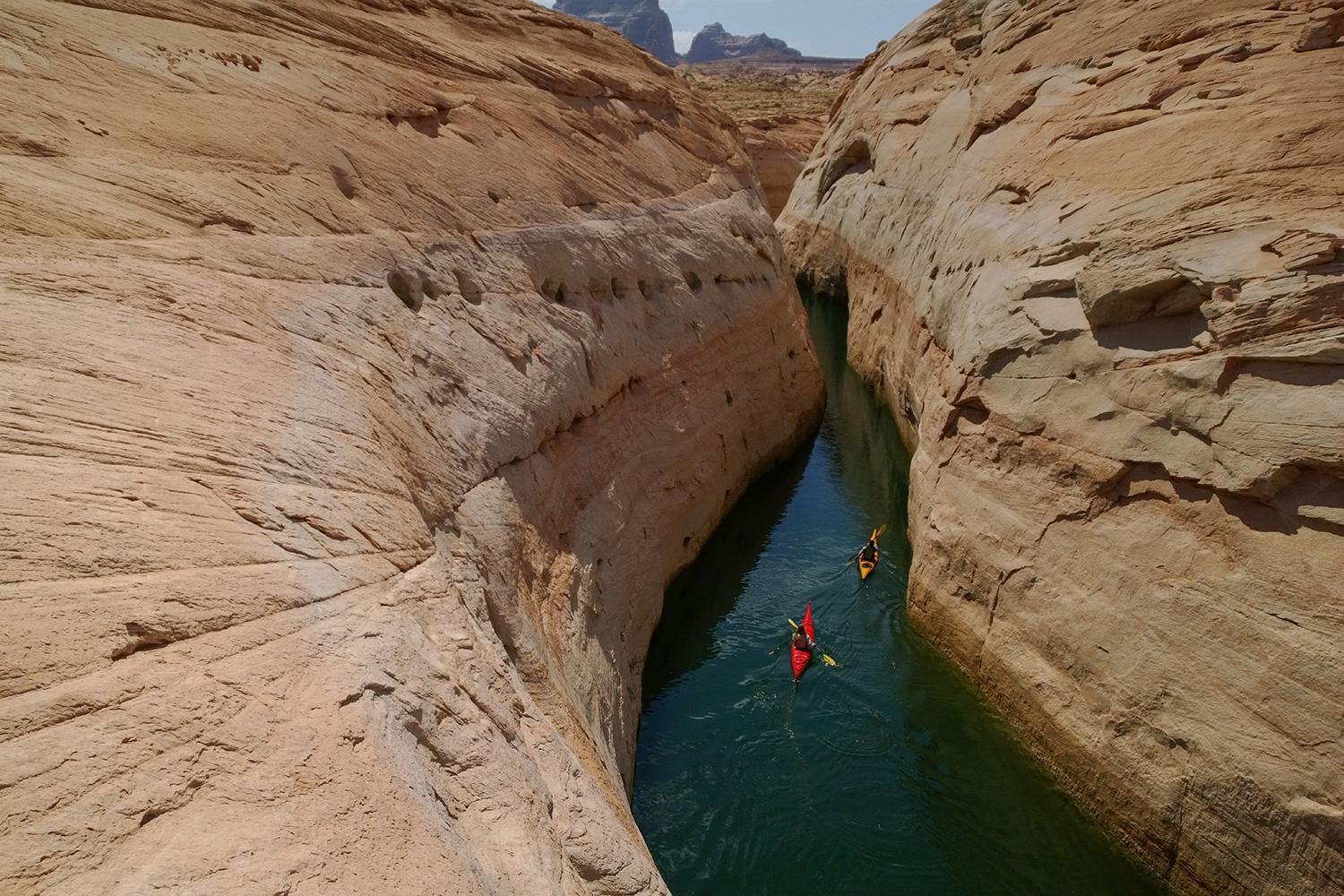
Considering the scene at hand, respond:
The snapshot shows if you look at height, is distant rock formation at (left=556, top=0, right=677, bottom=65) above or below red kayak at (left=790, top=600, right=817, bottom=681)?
above

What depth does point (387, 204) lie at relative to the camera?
8289 millimetres

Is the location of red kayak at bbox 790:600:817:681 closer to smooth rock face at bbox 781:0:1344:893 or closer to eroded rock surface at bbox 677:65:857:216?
smooth rock face at bbox 781:0:1344:893

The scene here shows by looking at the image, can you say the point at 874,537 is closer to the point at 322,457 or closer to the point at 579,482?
the point at 579,482

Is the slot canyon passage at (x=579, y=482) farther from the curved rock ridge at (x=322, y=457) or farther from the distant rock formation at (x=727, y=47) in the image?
the distant rock formation at (x=727, y=47)

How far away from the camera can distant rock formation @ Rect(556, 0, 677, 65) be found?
538 ft

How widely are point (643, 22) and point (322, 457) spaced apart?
594 ft

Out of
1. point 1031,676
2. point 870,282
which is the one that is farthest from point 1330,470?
point 870,282

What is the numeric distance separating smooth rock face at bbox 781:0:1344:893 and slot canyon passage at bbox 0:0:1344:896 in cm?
5

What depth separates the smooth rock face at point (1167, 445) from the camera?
672 cm

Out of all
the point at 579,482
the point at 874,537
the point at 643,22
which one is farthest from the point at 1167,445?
the point at 643,22

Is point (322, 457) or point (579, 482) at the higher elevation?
point (322, 457)

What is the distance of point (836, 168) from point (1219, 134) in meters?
19.5

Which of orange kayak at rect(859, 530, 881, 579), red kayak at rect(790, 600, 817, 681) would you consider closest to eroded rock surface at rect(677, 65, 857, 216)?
orange kayak at rect(859, 530, 881, 579)

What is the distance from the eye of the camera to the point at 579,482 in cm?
934
